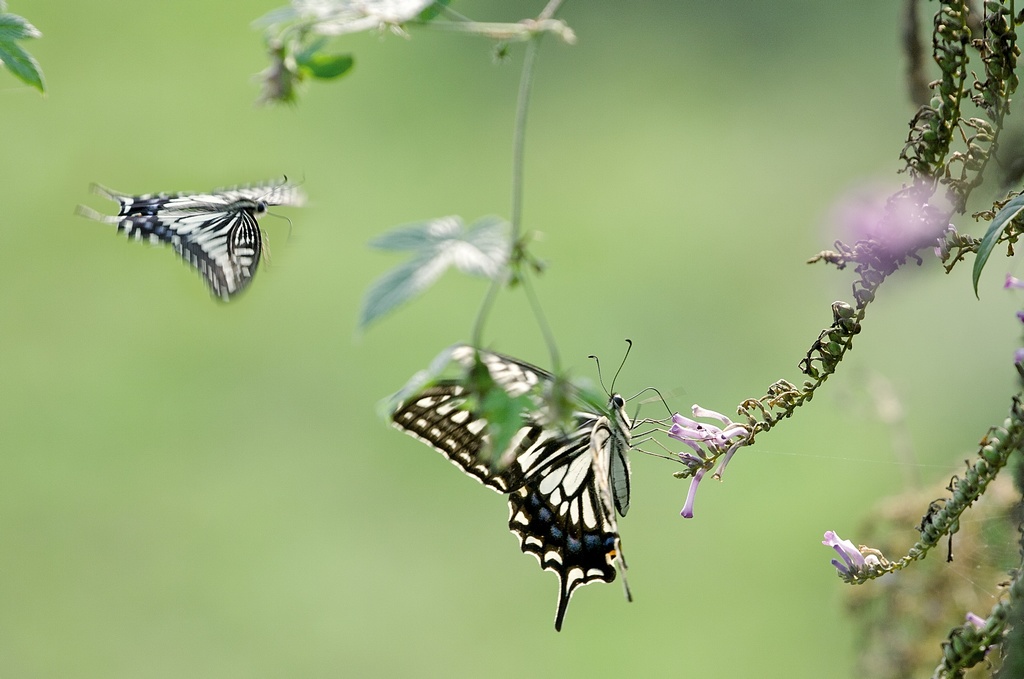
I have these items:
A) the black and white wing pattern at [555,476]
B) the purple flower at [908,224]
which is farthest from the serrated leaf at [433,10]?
the black and white wing pattern at [555,476]

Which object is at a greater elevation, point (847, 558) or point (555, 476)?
point (555, 476)

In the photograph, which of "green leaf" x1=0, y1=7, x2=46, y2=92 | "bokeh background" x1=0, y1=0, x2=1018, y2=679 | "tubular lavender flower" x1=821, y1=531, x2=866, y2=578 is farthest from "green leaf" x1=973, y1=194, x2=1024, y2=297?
"bokeh background" x1=0, y1=0, x2=1018, y2=679

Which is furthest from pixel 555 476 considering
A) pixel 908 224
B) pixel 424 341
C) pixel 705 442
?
pixel 424 341

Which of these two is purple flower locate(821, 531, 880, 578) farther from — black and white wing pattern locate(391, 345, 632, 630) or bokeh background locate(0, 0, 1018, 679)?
bokeh background locate(0, 0, 1018, 679)

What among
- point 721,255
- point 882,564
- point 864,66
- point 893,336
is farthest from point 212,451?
point 864,66

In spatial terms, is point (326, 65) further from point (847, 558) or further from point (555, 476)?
point (555, 476)

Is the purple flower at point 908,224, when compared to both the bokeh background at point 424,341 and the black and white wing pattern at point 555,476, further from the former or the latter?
the bokeh background at point 424,341
